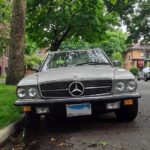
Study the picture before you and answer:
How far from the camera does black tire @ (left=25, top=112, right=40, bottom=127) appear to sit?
30.9 ft

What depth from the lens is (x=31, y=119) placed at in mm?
9570

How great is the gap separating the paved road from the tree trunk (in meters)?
7.82

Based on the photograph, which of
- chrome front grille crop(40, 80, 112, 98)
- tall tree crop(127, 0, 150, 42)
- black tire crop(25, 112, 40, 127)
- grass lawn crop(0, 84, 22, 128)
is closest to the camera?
chrome front grille crop(40, 80, 112, 98)

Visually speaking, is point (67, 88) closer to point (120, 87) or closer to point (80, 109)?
point (80, 109)

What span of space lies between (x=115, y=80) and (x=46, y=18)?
21.4m

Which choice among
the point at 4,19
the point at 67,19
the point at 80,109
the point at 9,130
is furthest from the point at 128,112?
the point at 4,19

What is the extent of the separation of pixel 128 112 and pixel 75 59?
198 cm

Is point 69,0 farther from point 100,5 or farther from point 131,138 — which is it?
point 131,138

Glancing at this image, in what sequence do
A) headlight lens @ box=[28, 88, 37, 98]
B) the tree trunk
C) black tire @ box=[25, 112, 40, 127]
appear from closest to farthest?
headlight lens @ box=[28, 88, 37, 98]
black tire @ box=[25, 112, 40, 127]
the tree trunk

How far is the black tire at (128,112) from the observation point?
31.4 feet

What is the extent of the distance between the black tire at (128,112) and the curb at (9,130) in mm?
1899

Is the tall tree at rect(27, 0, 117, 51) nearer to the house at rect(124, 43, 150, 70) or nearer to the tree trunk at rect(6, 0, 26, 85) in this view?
the tree trunk at rect(6, 0, 26, 85)

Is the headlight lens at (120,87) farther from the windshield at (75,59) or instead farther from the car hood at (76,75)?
the windshield at (75,59)

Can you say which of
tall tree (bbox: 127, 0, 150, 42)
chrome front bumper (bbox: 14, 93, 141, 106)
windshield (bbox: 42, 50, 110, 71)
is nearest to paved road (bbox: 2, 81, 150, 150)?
chrome front bumper (bbox: 14, 93, 141, 106)
